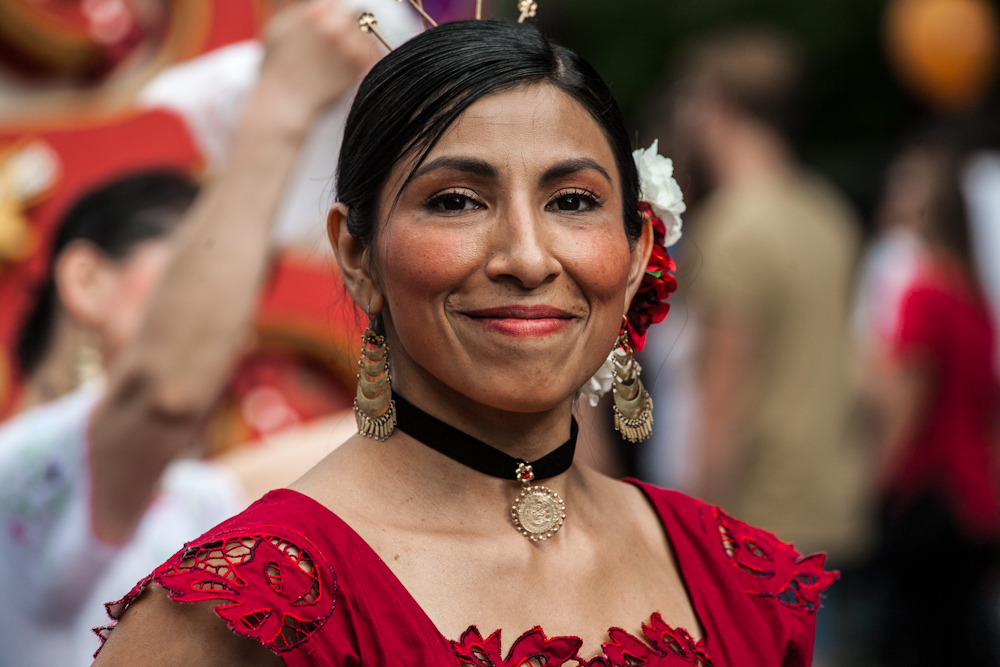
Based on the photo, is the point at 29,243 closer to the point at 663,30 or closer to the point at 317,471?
the point at 317,471

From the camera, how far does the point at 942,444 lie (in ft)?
16.4

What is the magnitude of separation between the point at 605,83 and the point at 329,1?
0.93 meters

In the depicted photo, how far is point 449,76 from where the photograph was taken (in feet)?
5.72

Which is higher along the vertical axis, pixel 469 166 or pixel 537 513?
pixel 469 166

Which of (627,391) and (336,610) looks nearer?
(336,610)

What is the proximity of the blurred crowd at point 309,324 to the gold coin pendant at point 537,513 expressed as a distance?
381 millimetres

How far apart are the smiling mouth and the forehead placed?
0.68 feet

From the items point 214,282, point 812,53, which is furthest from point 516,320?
point 812,53

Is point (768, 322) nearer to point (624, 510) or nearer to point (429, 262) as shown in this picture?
point (624, 510)

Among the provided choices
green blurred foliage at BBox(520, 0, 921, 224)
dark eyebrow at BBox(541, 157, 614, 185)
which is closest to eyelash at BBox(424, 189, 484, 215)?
dark eyebrow at BBox(541, 157, 614, 185)

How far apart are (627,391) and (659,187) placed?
0.36m

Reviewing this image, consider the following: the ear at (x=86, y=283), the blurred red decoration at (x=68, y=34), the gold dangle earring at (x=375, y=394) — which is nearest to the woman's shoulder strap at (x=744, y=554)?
the gold dangle earring at (x=375, y=394)

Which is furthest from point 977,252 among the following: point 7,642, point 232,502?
point 7,642

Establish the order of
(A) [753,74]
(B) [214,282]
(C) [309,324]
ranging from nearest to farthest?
1. (B) [214,282]
2. (C) [309,324]
3. (A) [753,74]
